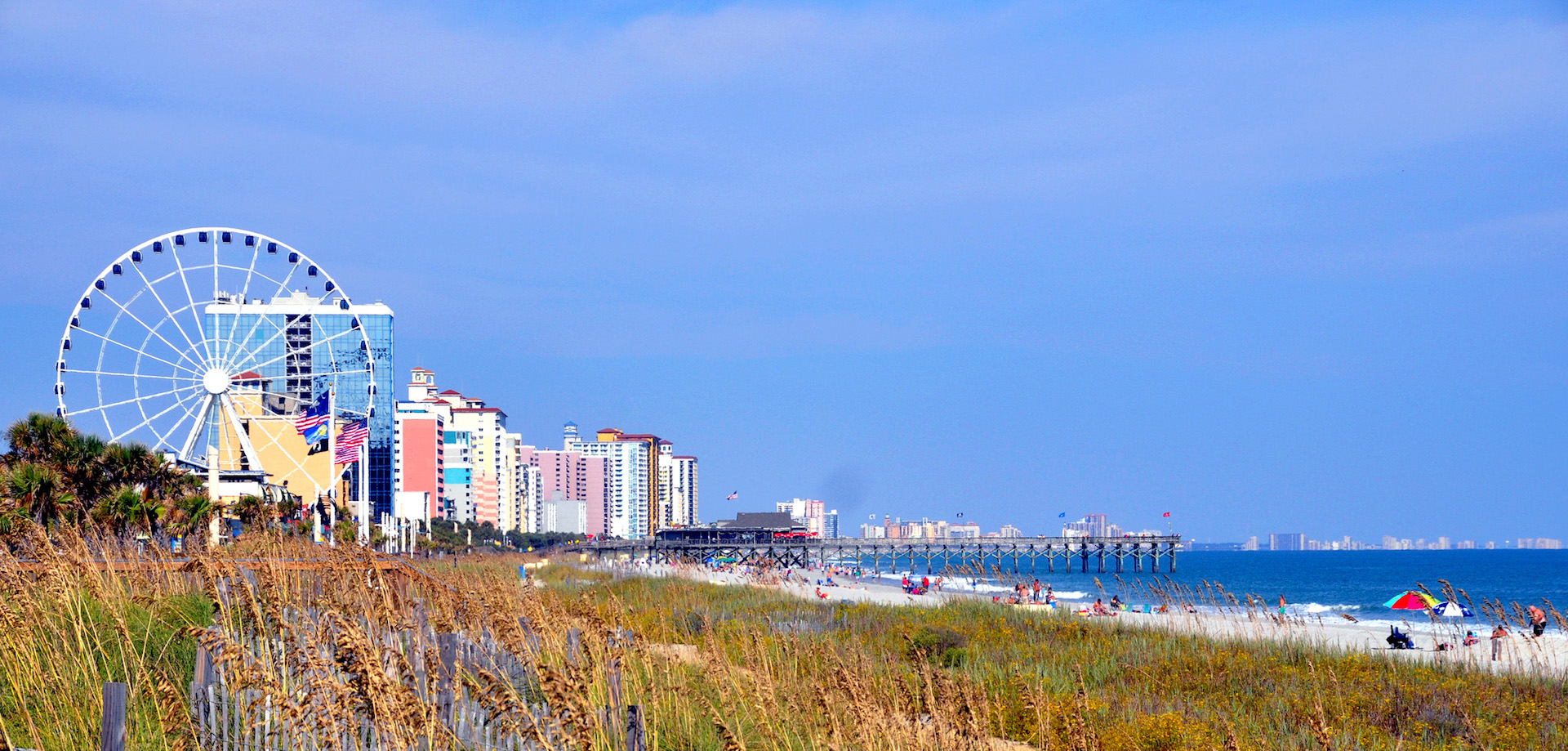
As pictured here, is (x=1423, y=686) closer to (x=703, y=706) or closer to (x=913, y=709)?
(x=913, y=709)

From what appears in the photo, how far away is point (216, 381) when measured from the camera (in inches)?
1586

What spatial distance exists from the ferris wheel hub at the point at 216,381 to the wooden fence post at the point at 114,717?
38799mm

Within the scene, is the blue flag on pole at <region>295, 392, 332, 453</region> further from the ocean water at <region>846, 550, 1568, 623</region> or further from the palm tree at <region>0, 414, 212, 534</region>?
the ocean water at <region>846, 550, 1568, 623</region>

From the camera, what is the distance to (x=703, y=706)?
25.7 feet

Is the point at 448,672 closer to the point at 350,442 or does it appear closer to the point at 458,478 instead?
the point at 350,442

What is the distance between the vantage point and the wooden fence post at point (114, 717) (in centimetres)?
457

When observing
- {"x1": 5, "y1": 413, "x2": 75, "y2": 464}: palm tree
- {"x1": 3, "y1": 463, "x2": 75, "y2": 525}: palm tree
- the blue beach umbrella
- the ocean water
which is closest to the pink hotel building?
the ocean water

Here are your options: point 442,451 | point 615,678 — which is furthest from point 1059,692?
point 442,451

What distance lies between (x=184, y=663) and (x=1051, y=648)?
10.0 meters

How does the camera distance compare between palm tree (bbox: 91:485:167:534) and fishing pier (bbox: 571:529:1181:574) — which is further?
fishing pier (bbox: 571:529:1181:574)

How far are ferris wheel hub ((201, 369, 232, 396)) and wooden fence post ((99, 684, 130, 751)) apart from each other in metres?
38.8

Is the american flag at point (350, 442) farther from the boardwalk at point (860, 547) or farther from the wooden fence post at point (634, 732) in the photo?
the boardwalk at point (860, 547)

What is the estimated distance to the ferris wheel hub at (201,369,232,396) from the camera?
40219mm

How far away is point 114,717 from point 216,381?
3908 centimetres
